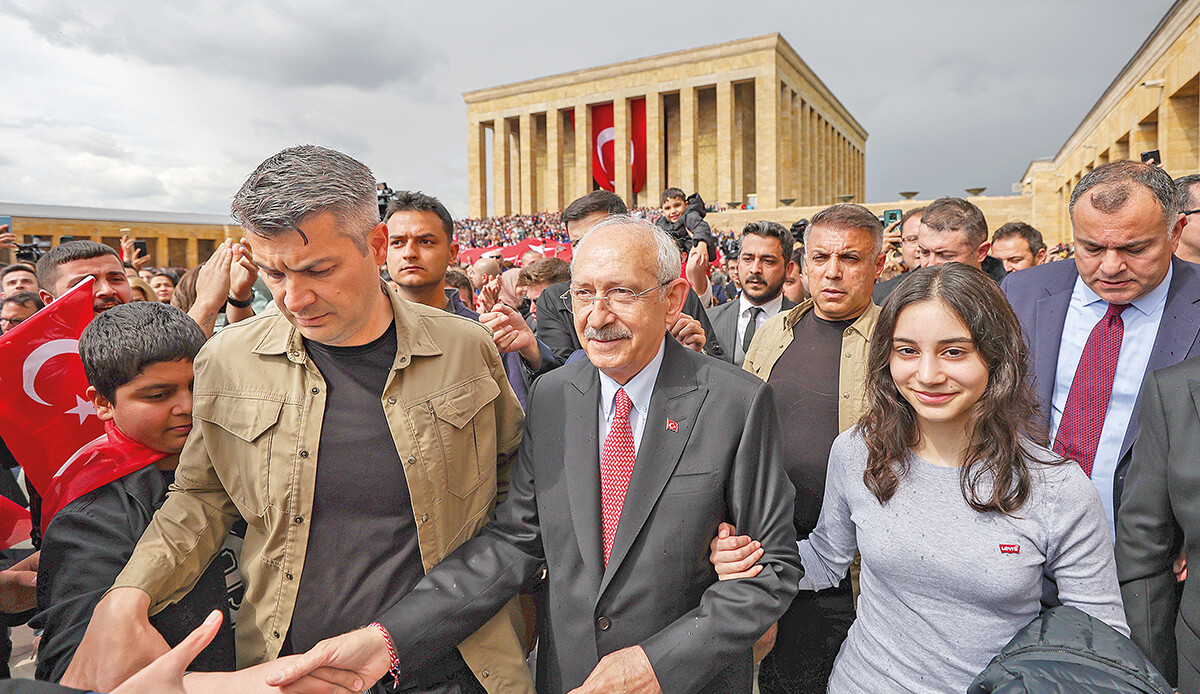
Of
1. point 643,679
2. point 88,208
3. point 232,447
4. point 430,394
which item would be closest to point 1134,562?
point 643,679

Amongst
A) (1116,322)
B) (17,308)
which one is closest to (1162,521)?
(1116,322)

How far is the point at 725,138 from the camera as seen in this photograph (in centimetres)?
3566

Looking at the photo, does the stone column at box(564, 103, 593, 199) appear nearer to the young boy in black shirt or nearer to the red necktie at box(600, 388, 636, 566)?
the young boy in black shirt

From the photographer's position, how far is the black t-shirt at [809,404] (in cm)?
273

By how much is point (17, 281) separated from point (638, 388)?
656 cm

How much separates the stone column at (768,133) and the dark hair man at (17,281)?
1244 inches

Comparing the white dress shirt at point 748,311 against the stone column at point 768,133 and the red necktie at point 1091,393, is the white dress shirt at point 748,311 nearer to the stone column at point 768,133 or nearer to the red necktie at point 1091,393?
the red necktie at point 1091,393

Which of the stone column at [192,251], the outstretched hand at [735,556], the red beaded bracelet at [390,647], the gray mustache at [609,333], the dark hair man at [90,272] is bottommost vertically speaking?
the red beaded bracelet at [390,647]

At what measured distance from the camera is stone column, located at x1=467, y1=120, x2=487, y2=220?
43781mm

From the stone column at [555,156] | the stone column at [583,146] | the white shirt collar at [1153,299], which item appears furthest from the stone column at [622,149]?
the white shirt collar at [1153,299]

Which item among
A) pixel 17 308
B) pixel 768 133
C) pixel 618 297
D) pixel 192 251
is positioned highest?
pixel 768 133

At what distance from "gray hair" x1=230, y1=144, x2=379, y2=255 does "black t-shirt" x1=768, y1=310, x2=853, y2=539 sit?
1.73 metres

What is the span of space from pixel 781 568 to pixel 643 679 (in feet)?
1.59

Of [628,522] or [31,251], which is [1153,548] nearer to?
[628,522]
